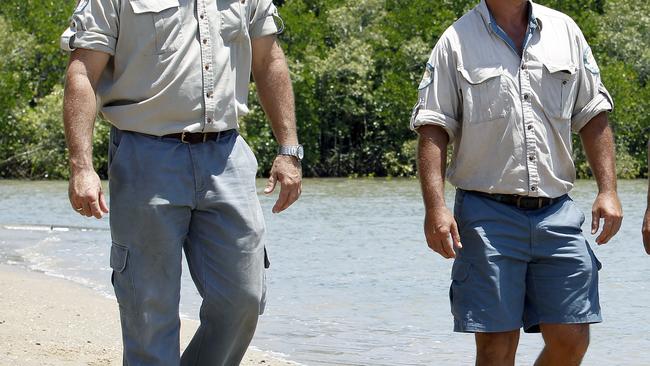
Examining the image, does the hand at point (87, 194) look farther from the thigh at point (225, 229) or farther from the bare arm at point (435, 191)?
the bare arm at point (435, 191)

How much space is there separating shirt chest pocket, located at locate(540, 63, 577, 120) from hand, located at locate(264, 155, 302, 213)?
0.99m

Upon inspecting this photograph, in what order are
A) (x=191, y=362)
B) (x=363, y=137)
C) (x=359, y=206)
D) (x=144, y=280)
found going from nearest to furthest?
(x=144, y=280), (x=191, y=362), (x=359, y=206), (x=363, y=137)

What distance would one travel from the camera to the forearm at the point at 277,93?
198 inches

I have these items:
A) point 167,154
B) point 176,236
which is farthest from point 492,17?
point 176,236

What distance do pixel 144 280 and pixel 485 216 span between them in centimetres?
133

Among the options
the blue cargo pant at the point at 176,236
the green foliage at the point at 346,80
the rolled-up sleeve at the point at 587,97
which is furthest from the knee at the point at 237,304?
the green foliage at the point at 346,80

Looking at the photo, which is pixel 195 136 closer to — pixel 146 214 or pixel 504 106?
pixel 146 214

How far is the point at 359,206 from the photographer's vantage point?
25.2m

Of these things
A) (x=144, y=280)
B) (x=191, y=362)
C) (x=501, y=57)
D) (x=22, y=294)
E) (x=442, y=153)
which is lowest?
(x=22, y=294)

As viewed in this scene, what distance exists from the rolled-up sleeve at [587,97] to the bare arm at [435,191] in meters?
0.55

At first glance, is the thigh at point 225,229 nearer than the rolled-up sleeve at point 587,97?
Yes

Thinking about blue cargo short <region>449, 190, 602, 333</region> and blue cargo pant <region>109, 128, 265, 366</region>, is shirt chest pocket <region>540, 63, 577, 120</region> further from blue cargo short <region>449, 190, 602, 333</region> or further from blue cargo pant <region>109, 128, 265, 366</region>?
blue cargo pant <region>109, 128, 265, 366</region>

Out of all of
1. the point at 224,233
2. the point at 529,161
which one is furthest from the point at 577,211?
the point at 224,233

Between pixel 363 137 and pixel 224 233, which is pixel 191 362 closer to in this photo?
pixel 224 233
